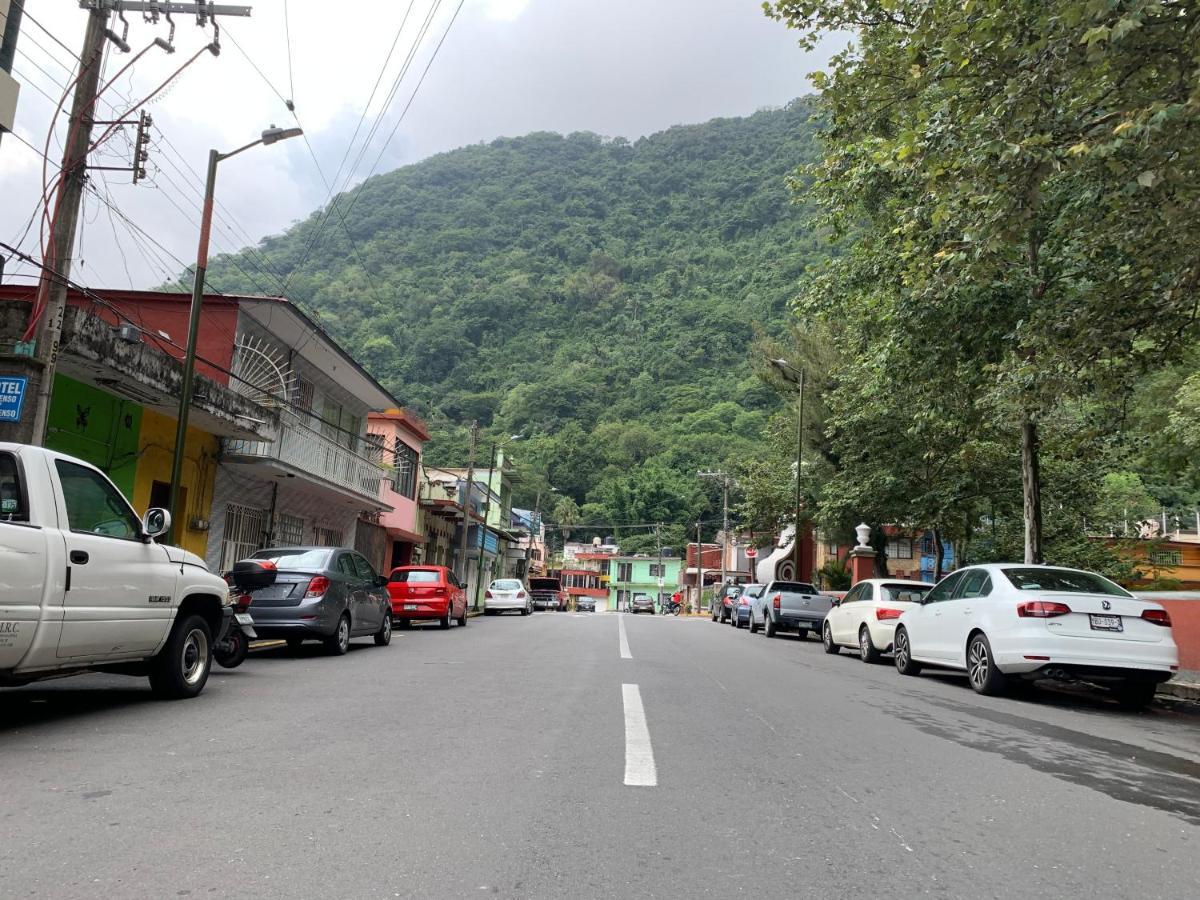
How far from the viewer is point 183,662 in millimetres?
7711

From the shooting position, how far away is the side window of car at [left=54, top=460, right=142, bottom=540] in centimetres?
635

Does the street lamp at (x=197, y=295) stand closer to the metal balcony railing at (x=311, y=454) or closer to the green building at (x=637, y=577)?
the metal balcony railing at (x=311, y=454)

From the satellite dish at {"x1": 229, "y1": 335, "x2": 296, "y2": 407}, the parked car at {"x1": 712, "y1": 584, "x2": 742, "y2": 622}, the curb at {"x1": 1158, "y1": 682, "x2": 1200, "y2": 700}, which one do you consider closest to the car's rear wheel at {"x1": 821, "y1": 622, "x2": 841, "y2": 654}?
the curb at {"x1": 1158, "y1": 682, "x2": 1200, "y2": 700}

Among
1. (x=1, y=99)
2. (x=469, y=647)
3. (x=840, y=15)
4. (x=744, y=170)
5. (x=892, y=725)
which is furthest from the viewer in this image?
(x=744, y=170)

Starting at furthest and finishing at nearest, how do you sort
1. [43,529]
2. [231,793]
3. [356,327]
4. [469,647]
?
[356,327], [469,647], [43,529], [231,793]

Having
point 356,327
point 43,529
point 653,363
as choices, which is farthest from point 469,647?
point 653,363

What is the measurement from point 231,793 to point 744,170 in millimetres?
106956

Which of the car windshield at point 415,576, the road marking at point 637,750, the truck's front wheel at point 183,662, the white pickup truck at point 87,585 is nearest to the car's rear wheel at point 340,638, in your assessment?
the truck's front wheel at point 183,662

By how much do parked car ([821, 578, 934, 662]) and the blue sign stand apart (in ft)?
41.4

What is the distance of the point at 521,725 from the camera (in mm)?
6855

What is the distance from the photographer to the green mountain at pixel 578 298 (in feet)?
142

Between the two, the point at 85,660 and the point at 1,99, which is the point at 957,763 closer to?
the point at 85,660

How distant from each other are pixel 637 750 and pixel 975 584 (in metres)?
6.87

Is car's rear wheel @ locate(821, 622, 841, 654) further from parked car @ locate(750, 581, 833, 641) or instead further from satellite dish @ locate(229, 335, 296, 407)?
satellite dish @ locate(229, 335, 296, 407)
